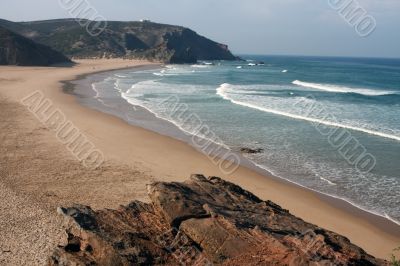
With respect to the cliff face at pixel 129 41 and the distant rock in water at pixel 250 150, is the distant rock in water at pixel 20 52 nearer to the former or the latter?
the cliff face at pixel 129 41

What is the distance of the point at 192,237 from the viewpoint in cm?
842

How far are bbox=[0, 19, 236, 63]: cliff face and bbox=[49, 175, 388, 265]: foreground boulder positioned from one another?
4345 inches

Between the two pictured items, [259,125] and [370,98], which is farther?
[370,98]

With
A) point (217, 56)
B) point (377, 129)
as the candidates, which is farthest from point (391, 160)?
point (217, 56)

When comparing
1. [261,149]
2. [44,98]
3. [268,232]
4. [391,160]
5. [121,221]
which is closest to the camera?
[268,232]

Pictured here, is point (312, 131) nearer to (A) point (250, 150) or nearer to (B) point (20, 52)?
(A) point (250, 150)

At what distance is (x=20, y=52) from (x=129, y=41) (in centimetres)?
6463

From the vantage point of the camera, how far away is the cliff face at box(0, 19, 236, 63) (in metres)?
123

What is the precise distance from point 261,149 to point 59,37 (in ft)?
411

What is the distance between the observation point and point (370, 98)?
4688cm

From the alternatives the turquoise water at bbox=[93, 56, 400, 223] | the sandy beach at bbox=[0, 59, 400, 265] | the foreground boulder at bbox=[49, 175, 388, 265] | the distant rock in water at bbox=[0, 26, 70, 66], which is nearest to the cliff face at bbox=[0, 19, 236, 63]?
the distant rock in water at bbox=[0, 26, 70, 66]

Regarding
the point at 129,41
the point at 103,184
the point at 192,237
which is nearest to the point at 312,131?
the point at 103,184

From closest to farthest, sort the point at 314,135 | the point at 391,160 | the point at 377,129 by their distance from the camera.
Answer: the point at 391,160 < the point at 314,135 < the point at 377,129

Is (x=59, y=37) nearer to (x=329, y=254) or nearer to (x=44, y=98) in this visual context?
(x=44, y=98)
